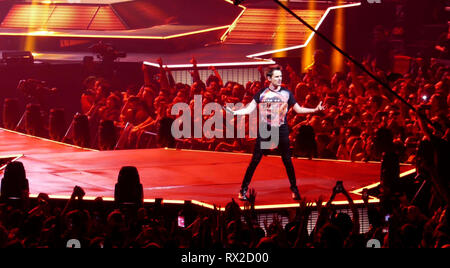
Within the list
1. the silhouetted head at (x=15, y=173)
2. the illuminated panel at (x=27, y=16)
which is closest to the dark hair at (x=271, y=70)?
the silhouetted head at (x=15, y=173)

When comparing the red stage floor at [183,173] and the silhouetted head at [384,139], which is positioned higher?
the silhouetted head at [384,139]

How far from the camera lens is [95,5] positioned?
2462 centimetres

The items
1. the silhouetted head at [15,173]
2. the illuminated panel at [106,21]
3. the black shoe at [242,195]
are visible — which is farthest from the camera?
the illuminated panel at [106,21]

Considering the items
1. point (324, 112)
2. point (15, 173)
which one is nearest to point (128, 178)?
point (15, 173)

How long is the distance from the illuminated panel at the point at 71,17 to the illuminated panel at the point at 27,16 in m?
0.18

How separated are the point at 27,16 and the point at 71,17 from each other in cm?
118

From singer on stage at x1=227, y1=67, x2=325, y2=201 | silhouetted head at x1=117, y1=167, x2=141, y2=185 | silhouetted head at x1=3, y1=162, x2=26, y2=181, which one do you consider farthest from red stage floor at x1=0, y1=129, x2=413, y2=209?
silhouetted head at x1=3, y1=162, x2=26, y2=181

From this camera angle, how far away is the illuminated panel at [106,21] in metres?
23.6

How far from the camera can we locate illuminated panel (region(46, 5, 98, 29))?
23.9m

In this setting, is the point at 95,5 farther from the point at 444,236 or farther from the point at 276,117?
the point at 444,236

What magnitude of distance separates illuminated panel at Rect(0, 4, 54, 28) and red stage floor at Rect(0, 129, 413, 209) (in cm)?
934

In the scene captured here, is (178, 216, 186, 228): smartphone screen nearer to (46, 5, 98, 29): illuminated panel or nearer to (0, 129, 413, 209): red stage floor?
(0, 129, 413, 209): red stage floor

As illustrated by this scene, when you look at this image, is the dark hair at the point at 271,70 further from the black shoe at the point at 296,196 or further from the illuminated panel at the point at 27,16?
the illuminated panel at the point at 27,16
